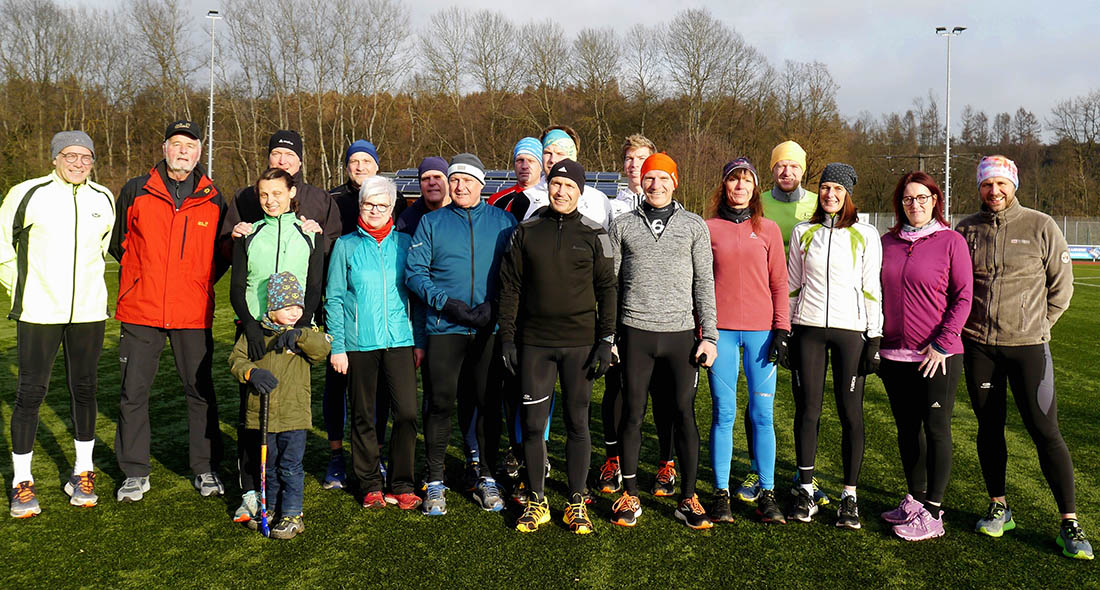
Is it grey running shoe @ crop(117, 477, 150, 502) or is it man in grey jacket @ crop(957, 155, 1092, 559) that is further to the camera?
grey running shoe @ crop(117, 477, 150, 502)

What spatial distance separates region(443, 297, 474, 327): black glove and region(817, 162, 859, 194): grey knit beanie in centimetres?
199

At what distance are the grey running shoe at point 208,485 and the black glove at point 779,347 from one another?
3.20 meters

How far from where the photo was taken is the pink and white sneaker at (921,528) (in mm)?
3525

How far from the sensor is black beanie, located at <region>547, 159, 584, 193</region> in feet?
11.5

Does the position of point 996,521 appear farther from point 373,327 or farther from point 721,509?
point 373,327

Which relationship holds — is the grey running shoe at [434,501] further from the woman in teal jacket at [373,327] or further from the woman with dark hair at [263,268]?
the woman with dark hair at [263,268]

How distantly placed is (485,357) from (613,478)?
1.17 meters

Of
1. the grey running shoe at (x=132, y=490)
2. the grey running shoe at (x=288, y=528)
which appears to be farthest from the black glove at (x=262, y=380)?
the grey running shoe at (x=132, y=490)

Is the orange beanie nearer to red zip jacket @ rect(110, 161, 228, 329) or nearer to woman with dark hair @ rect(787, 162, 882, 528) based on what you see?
woman with dark hair @ rect(787, 162, 882, 528)

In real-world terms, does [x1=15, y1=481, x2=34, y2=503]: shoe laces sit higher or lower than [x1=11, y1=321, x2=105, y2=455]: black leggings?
lower

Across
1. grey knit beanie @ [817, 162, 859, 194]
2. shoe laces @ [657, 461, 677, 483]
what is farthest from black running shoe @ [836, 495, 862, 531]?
grey knit beanie @ [817, 162, 859, 194]

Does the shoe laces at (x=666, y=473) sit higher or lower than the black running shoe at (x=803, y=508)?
higher

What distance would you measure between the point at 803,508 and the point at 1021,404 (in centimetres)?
119

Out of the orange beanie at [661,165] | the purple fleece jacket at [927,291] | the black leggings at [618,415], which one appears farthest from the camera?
the black leggings at [618,415]
